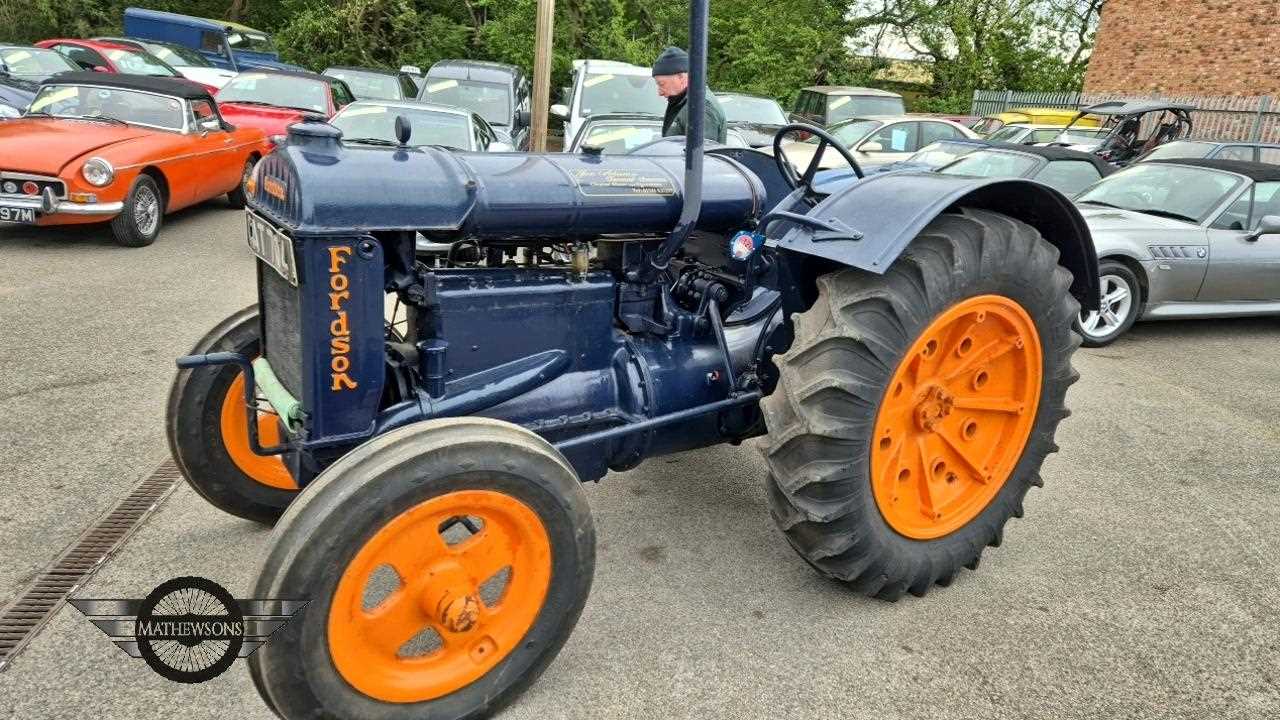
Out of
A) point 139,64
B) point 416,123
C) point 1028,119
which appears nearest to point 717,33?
point 1028,119

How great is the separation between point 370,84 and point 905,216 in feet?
43.1

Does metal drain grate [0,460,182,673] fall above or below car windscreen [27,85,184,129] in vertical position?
below

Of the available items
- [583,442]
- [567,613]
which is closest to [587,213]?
[583,442]

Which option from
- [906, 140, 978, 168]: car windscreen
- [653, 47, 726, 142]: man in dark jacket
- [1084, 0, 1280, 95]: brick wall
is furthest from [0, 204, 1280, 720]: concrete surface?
[1084, 0, 1280, 95]: brick wall

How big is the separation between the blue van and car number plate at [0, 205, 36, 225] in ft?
44.2

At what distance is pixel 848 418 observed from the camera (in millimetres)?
2613

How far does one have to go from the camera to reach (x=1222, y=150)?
9.21m

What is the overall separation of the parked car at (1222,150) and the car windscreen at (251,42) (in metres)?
18.9

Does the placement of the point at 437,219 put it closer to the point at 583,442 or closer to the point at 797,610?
the point at 583,442

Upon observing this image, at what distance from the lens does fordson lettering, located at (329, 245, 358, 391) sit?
2.32 meters

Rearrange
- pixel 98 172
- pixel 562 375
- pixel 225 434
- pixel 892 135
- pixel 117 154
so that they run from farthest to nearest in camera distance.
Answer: pixel 892 135
pixel 117 154
pixel 98 172
pixel 225 434
pixel 562 375

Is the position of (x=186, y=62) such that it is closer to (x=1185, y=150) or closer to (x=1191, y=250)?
(x=1185, y=150)

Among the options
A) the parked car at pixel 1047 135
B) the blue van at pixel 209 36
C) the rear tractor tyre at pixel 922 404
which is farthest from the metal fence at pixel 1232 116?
the blue van at pixel 209 36

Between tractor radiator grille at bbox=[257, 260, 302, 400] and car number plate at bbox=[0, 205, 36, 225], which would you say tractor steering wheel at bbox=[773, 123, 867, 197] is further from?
car number plate at bbox=[0, 205, 36, 225]
